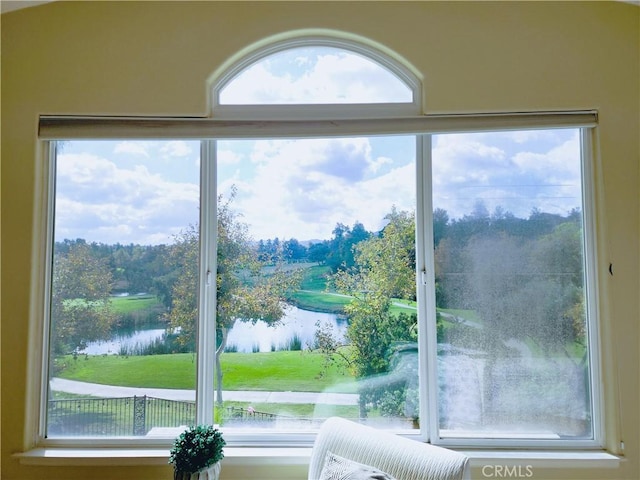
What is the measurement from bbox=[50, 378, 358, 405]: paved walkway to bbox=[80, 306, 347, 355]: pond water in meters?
0.17

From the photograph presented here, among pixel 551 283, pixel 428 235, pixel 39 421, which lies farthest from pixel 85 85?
pixel 551 283

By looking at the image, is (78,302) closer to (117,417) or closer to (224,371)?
(117,417)

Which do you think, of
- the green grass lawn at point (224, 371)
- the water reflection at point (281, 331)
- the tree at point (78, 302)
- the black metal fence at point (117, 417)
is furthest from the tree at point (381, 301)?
the tree at point (78, 302)

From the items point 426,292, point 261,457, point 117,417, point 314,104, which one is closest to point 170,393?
point 117,417

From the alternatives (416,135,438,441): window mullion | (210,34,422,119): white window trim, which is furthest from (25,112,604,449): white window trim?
(210,34,422,119): white window trim

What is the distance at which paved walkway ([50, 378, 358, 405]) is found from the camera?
187 centimetres

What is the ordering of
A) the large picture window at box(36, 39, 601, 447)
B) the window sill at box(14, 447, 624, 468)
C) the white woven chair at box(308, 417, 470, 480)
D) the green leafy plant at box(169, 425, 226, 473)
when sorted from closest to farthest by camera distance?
the white woven chair at box(308, 417, 470, 480)
the green leafy plant at box(169, 425, 226, 473)
the window sill at box(14, 447, 624, 468)
the large picture window at box(36, 39, 601, 447)

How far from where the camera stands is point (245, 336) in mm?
1880

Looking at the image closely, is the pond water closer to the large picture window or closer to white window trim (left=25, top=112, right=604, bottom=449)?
the large picture window

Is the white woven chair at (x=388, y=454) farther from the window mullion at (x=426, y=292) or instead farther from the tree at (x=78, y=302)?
the tree at (x=78, y=302)

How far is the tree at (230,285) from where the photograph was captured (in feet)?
6.15

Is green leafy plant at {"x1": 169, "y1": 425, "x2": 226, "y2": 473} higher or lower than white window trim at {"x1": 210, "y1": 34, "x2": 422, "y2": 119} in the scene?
lower

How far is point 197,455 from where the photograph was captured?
1.52m

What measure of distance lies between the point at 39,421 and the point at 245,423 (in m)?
0.95
